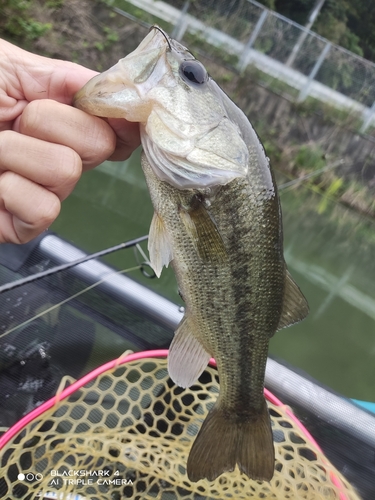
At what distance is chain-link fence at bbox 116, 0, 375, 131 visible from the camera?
13.3 meters

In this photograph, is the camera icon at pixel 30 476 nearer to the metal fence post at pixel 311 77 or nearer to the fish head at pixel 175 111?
the fish head at pixel 175 111

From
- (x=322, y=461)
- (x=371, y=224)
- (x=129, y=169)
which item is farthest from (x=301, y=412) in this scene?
(x=371, y=224)

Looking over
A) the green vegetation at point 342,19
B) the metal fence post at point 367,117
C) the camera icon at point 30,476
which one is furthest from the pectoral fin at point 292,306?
the green vegetation at point 342,19

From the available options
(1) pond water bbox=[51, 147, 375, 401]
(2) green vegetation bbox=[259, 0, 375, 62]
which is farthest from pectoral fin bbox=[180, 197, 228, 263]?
(2) green vegetation bbox=[259, 0, 375, 62]

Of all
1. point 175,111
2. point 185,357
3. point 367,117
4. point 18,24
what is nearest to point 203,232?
point 175,111

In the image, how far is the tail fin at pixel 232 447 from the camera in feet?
5.21

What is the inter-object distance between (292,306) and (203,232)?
490mm

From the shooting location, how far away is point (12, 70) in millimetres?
1374

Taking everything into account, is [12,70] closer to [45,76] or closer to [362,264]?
[45,76]

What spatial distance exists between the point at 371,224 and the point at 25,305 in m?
12.8

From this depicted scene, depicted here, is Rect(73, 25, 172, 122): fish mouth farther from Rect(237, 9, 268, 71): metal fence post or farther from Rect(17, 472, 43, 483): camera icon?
Rect(237, 9, 268, 71): metal fence post

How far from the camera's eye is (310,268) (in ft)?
26.8

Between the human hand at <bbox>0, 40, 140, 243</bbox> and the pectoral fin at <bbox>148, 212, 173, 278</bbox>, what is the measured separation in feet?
0.95

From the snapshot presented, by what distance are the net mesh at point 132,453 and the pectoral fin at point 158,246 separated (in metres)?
0.75
